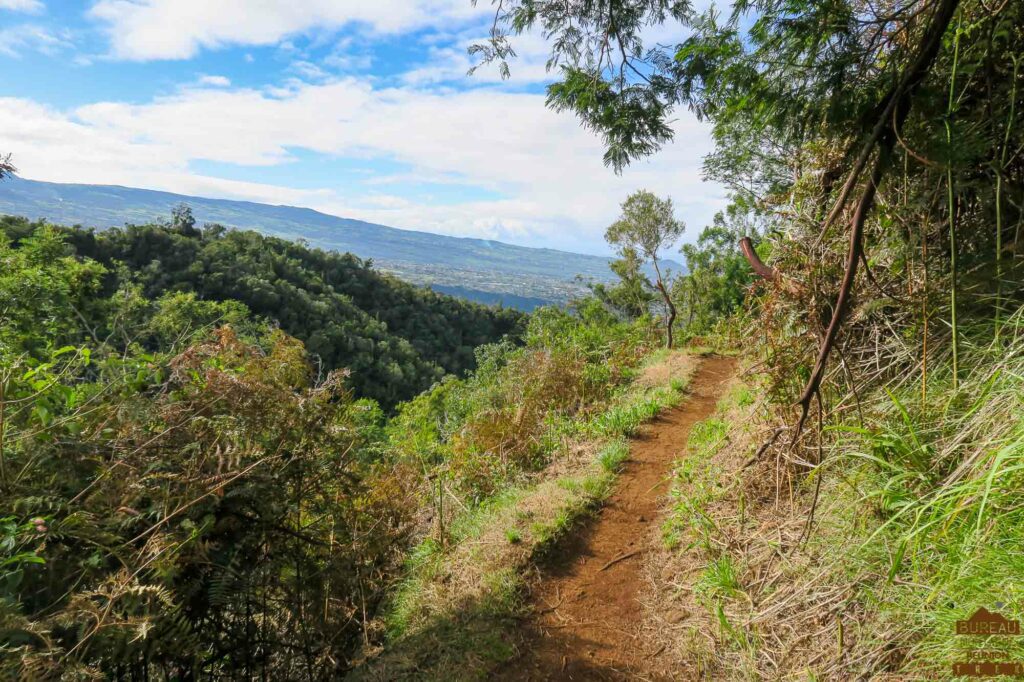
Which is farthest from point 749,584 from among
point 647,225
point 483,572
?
point 647,225

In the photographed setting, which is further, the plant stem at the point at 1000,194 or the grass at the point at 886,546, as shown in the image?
the plant stem at the point at 1000,194

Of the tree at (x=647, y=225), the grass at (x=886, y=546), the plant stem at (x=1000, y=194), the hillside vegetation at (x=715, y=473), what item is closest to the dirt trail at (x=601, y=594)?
the hillside vegetation at (x=715, y=473)

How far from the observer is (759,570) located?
107 inches

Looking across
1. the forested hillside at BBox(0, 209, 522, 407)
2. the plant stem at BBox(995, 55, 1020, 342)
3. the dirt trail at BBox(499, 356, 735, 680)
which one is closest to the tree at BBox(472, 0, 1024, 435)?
the plant stem at BBox(995, 55, 1020, 342)

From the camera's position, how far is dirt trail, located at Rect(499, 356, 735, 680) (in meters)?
2.85

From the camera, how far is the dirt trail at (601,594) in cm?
285

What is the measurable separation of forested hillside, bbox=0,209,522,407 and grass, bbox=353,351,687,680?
78.6ft

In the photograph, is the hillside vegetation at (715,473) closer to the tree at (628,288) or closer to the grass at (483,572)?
the grass at (483,572)

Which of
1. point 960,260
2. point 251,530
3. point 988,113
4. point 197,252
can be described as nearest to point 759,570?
point 960,260

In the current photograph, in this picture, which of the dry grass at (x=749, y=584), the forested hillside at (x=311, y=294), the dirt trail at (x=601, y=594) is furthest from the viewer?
the forested hillside at (x=311, y=294)

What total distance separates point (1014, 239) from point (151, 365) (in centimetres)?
417

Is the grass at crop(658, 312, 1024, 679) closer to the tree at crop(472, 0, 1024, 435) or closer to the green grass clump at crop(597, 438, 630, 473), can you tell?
the tree at crop(472, 0, 1024, 435)

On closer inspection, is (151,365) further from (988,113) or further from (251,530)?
(988,113)

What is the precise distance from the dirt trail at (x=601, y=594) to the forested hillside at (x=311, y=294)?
81.1 feet
